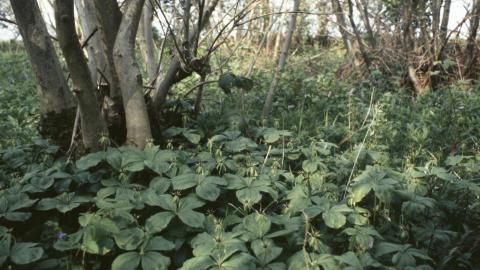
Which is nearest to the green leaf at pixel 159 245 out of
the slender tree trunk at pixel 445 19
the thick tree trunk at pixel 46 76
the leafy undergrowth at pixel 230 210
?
the leafy undergrowth at pixel 230 210

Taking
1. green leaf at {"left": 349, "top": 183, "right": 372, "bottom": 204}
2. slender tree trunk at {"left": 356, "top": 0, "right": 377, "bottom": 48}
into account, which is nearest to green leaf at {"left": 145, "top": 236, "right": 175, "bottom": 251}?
green leaf at {"left": 349, "top": 183, "right": 372, "bottom": 204}

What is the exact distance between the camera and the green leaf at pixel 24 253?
65.8 inches

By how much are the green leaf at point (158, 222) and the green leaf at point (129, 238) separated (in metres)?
0.05

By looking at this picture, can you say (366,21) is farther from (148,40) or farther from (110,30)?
(110,30)

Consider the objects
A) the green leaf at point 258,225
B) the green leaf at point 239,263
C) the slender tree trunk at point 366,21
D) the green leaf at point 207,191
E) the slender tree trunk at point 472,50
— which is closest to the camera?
the green leaf at point 239,263

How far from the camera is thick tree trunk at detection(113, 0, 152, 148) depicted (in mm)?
2639

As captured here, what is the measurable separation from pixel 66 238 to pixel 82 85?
87 cm

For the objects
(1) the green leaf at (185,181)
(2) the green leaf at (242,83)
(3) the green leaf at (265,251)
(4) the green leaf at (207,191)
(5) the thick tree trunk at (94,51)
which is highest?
(5) the thick tree trunk at (94,51)

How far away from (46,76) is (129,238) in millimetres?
1422

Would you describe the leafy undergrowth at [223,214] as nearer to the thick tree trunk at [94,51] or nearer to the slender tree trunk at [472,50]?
the thick tree trunk at [94,51]

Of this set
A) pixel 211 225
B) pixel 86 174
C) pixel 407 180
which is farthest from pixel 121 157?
pixel 407 180

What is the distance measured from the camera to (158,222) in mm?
1850

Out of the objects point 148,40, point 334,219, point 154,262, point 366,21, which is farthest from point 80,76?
point 366,21

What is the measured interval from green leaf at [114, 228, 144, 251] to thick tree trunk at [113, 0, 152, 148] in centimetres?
92
